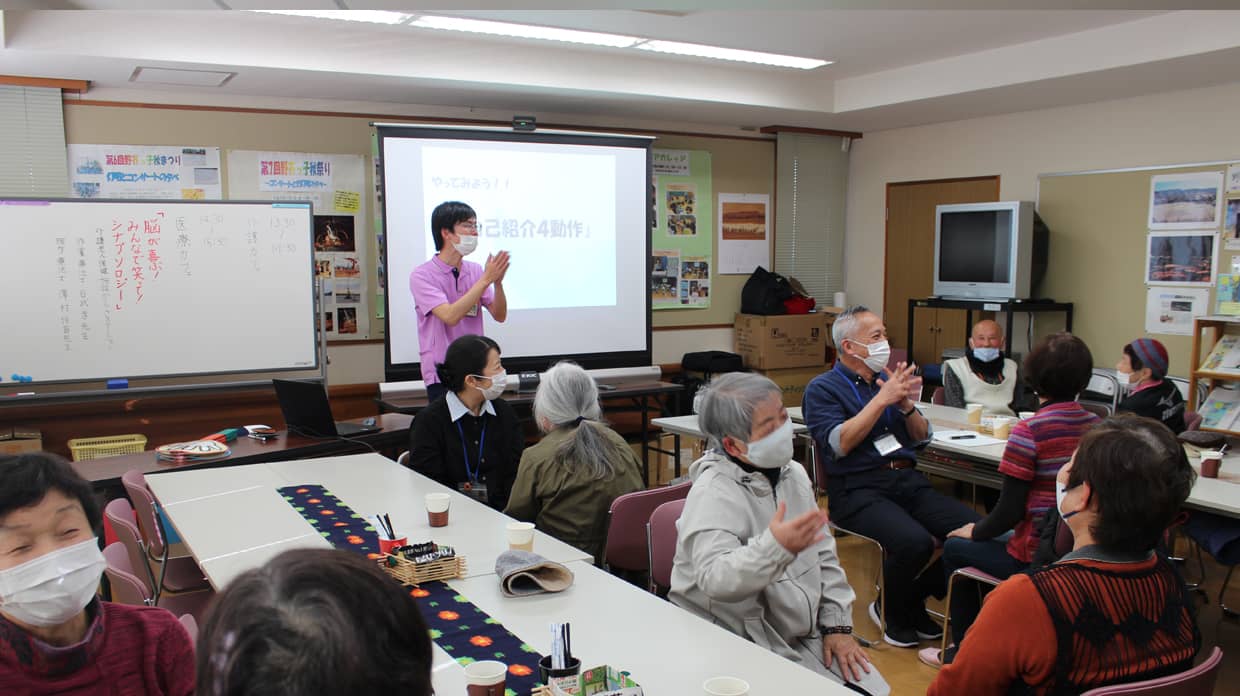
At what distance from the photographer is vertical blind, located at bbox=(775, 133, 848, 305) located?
7.99 metres

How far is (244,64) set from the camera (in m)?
5.00

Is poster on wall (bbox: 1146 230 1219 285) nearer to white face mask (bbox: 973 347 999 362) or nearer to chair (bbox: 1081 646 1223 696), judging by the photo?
white face mask (bbox: 973 347 999 362)

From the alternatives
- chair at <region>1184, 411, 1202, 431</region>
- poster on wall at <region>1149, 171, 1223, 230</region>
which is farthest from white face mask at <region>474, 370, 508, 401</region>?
poster on wall at <region>1149, 171, 1223, 230</region>

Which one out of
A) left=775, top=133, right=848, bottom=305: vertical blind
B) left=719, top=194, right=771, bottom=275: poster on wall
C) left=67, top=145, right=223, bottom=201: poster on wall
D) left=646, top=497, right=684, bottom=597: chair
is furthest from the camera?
left=775, top=133, right=848, bottom=305: vertical blind

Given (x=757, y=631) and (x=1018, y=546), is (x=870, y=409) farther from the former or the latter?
(x=757, y=631)

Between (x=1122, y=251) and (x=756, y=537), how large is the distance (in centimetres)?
554

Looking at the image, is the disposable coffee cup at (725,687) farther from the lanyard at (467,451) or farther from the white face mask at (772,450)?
the lanyard at (467,451)

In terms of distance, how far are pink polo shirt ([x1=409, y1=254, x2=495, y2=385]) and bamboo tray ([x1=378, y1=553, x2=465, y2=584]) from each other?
8.88 feet

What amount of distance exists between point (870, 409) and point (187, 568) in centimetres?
268

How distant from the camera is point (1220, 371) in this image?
4.74 meters

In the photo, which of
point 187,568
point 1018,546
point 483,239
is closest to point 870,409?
point 1018,546

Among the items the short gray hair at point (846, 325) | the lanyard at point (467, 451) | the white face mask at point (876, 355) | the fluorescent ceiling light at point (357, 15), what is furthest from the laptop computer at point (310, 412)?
the white face mask at point (876, 355)

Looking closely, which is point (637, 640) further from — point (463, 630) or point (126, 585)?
point (126, 585)

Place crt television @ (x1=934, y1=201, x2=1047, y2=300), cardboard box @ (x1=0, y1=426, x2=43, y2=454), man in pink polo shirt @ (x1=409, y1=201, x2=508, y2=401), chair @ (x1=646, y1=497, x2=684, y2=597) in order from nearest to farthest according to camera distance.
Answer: chair @ (x1=646, y1=497, x2=684, y2=597) → man in pink polo shirt @ (x1=409, y1=201, x2=508, y2=401) → cardboard box @ (x1=0, y1=426, x2=43, y2=454) → crt television @ (x1=934, y1=201, x2=1047, y2=300)
